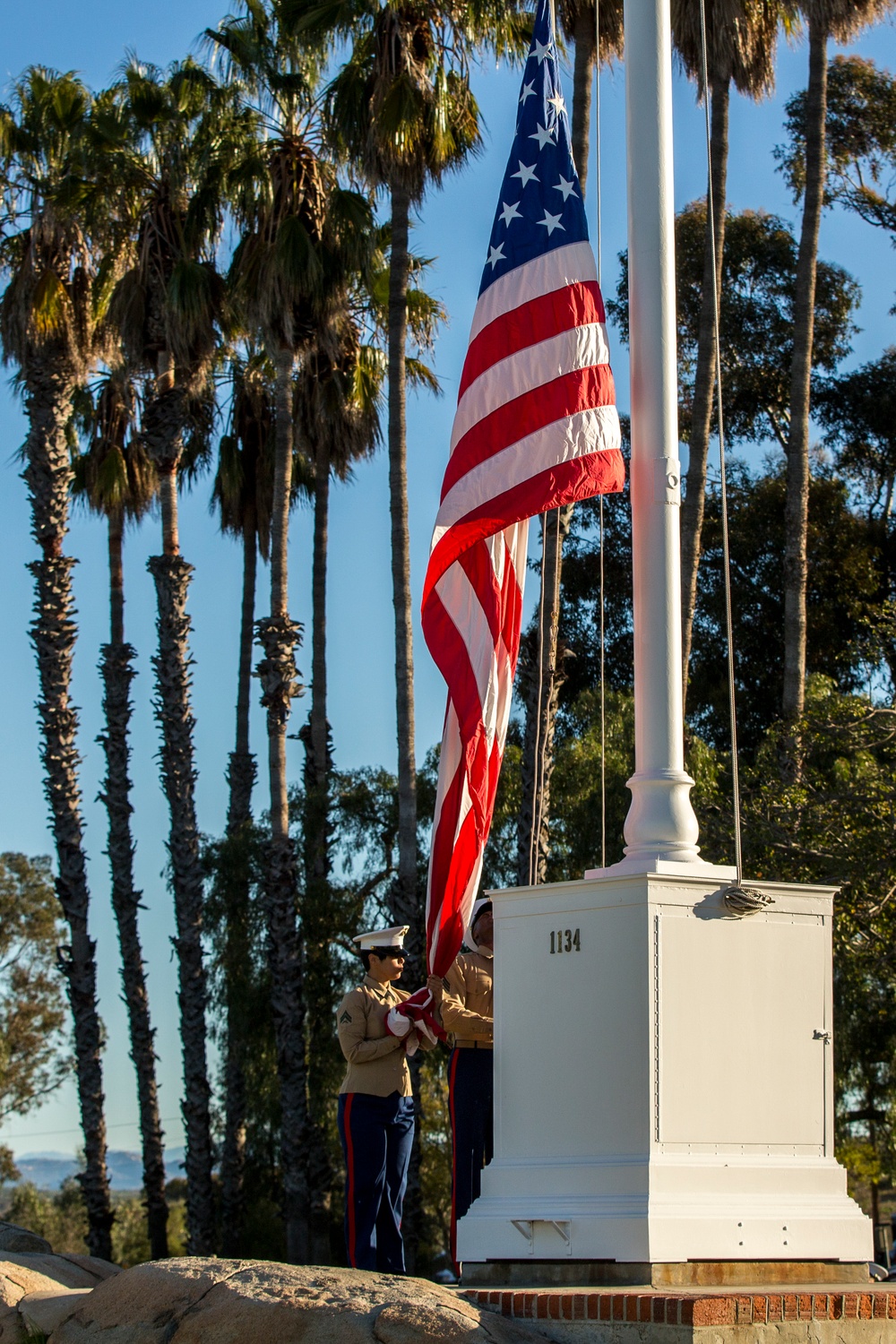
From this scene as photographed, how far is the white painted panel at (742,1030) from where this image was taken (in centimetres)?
628

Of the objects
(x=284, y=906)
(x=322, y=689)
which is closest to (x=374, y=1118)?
(x=284, y=906)

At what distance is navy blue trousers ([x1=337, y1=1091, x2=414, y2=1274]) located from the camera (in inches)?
326

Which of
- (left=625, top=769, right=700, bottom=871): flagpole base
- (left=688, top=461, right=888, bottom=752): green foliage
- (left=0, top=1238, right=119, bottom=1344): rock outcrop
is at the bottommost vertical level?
(left=0, top=1238, right=119, bottom=1344): rock outcrop

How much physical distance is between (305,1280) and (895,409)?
29.8 m

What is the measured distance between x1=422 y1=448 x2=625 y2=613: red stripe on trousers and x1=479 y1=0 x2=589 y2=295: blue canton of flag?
3.69 feet

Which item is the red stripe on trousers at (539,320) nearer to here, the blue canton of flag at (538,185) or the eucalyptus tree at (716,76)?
the blue canton of flag at (538,185)

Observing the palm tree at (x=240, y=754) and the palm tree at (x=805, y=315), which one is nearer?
the palm tree at (x=805, y=315)

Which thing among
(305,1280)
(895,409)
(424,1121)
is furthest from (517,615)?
(895,409)

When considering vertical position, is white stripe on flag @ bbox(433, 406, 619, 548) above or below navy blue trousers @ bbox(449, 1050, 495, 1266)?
above

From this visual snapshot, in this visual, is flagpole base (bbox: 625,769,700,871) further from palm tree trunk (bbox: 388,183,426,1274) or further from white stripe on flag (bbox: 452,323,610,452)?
palm tree trunk (bbox: 388,183,426,1274)

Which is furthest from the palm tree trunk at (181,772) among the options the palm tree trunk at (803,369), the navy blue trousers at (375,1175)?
the navy blue trousers at (375,1175)

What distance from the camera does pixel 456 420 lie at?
800cm

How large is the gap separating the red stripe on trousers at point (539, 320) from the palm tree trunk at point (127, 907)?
737 inches

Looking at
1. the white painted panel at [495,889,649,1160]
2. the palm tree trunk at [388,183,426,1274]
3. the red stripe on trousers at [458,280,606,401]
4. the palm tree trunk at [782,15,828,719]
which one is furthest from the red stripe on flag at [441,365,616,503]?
the palm tree trunk at [782,15,828,719]
